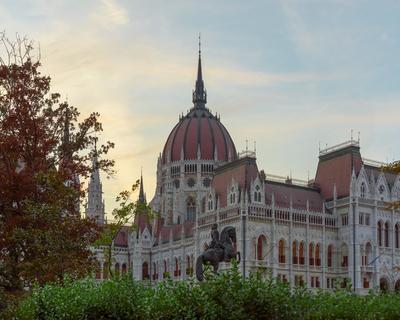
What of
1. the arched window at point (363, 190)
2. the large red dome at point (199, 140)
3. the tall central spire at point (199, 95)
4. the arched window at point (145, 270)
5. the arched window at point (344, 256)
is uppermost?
the tall central spire at point (199, 95)

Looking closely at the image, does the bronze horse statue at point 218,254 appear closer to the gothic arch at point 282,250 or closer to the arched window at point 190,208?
the gothic arch at point 282,250

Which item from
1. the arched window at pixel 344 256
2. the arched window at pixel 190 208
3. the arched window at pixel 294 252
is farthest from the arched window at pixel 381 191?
the arched window at pixel 190 208

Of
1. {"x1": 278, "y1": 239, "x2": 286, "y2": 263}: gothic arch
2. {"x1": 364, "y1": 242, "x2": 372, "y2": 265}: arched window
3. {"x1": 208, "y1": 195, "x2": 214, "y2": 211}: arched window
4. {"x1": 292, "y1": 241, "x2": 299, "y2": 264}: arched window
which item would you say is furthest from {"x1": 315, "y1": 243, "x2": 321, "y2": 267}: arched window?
{"x1": 208, "y1": 195, "x2": 214, "y2": 211}: arched window

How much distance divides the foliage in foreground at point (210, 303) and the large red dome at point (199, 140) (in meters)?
83.4

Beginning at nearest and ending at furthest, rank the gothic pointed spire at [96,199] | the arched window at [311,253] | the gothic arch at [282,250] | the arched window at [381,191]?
the gothic arch at [282,250] → the arched window at [311,253] → the arched window at [381,191] → the gothic pointed spire at [96,199]

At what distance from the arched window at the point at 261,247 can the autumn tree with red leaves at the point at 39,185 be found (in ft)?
150

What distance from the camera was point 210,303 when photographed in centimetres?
1862

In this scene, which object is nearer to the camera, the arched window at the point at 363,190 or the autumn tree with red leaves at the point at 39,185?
the autumn tree with red leaves at the point at 39,185

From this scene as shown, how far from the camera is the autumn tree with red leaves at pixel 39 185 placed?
24984 millimetres

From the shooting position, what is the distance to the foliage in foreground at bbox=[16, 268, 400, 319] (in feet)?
61.4

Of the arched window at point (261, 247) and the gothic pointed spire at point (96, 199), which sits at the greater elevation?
the gothic pointed spire at point (96, 199)

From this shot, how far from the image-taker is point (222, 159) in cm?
10381

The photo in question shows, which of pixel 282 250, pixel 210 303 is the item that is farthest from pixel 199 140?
pixel 210 303

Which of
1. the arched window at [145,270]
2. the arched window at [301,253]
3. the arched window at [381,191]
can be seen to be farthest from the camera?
the arched window at [145,270]
